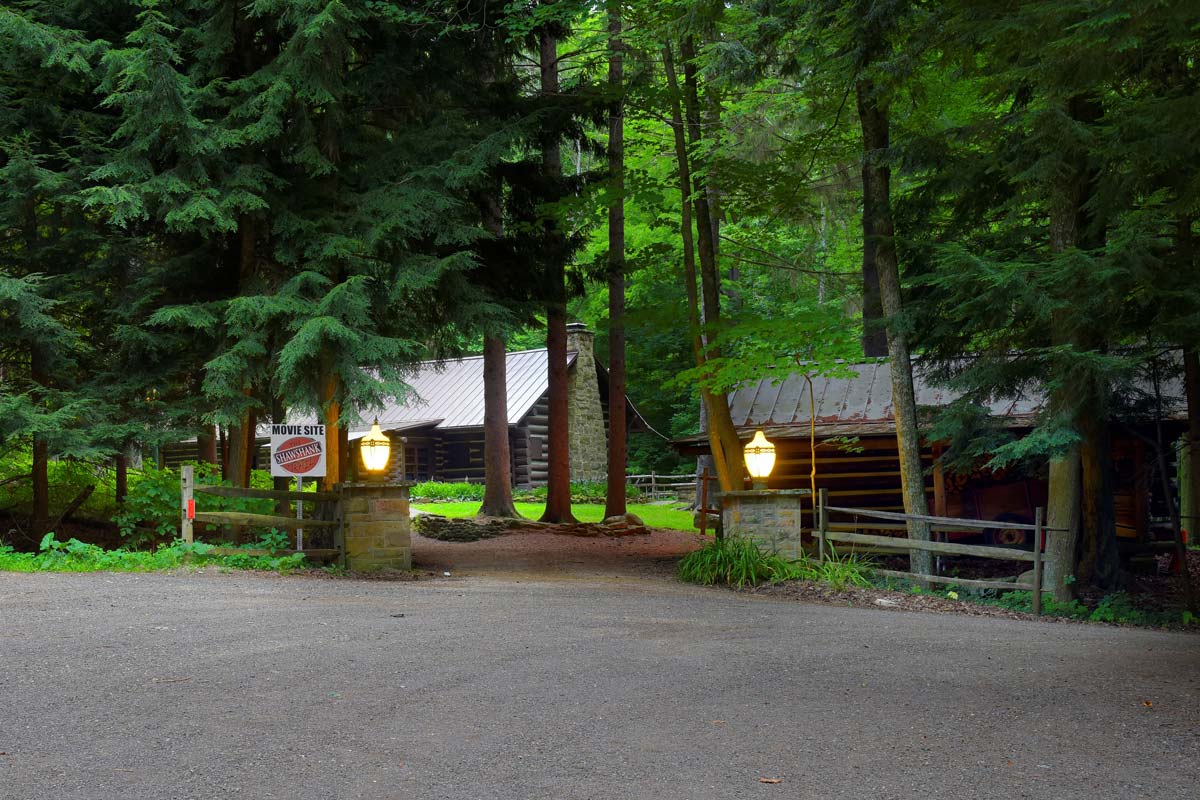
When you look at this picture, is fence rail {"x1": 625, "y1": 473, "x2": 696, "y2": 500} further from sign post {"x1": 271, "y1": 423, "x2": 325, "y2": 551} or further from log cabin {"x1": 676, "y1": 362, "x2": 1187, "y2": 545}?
sign post {"x1": 271, "y1": 423, "x2": 325, "y2": 551}

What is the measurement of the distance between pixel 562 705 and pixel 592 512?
21.6 meters

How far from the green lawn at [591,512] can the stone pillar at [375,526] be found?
11014mm

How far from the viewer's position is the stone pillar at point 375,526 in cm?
1310

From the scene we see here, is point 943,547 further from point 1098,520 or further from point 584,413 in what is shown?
point 584,413

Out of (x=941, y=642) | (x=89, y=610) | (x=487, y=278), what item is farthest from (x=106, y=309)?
(x=941, y=642)

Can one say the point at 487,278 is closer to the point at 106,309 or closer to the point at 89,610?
the point at 106,309

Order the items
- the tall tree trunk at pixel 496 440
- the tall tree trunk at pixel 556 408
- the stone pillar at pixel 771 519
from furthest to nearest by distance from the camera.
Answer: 1. the tall tree trunk at pixel 496 440
2. the tall tree trunk at pixel 556 408
3. the stone pillar at pixel 771 519

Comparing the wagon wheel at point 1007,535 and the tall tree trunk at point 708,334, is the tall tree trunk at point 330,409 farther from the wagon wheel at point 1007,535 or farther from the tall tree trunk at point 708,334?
the wagon wheel at point 1007,535

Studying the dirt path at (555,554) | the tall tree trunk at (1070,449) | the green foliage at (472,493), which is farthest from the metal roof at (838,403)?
the green foliage at (472,493)

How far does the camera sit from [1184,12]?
5.95m

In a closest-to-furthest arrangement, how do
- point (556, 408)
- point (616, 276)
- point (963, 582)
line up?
point (963, 582) → point (616, 276) → point (556, 408)

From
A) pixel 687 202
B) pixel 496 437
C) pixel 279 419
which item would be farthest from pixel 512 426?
pixel 279 419

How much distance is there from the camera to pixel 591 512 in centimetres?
2739

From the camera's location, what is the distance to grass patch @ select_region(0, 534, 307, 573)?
37.5 feet
